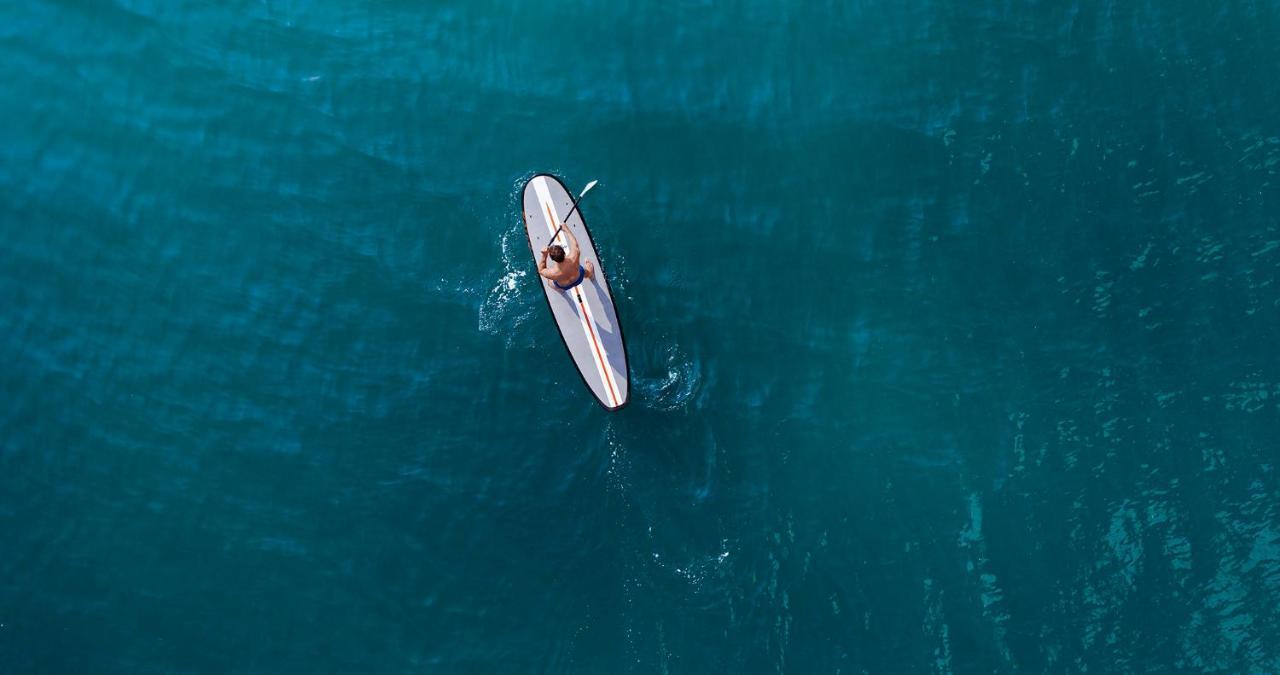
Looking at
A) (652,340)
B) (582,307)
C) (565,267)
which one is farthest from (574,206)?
(652,340)

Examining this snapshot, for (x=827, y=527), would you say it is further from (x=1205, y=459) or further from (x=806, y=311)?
(x=1205, y=459)

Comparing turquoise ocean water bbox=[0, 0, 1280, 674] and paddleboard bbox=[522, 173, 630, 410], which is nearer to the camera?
turquoise ocean water bbox=[0, 0, 1280, 674]

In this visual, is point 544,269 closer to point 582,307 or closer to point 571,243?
point 571,243

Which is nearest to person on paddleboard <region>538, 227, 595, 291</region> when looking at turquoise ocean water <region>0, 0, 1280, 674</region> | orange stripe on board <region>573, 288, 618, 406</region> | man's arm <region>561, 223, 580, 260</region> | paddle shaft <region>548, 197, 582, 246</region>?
man's arm <region>561, 223, 580, 260</region>

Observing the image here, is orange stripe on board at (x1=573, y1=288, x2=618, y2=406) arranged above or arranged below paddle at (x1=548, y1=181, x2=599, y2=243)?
below

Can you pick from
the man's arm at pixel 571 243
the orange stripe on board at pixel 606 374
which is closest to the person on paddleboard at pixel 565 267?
the man's arm at pixel 571 243

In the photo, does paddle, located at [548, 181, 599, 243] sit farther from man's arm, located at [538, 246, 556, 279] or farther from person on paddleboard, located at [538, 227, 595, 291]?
man's arm, located at [538, 246, 556, 279]

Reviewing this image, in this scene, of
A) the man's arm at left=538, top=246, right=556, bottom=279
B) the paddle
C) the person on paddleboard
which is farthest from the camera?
the paddle
